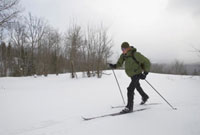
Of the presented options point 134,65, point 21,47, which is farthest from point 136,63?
point 21,47

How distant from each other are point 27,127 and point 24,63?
26.6m

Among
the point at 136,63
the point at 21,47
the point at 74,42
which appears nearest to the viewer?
the point at 136,63

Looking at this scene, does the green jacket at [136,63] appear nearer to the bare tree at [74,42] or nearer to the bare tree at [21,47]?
the bare tree at [74,42]

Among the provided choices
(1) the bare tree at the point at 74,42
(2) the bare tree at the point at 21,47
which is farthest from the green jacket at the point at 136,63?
(2) the bare tree at the point at 21,47

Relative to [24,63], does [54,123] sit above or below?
below

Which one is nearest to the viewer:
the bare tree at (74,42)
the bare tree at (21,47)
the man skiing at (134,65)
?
the man skiing at (134,65)

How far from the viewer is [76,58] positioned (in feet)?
36.1

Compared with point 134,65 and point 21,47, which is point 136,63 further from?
point 21,47

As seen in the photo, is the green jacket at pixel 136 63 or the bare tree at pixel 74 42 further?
the bare tree at pixel 74 42

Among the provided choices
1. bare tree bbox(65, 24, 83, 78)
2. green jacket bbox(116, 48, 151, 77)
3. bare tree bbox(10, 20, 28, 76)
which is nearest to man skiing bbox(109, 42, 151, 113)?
green jacket bbox(116, 48, 151, 77)

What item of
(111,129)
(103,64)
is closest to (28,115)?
(111,129)

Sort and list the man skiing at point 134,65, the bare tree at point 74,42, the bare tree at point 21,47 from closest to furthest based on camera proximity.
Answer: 1. the man skiing at point 134,65
2. the bare tree at point 74,42
3. the bare tree at point 21,47

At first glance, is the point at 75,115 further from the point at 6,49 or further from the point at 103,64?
the point at 6,49

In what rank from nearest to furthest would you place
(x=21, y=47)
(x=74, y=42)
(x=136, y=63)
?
(x=136, y=63), (x=74, y=42), (x=21, y=47)
